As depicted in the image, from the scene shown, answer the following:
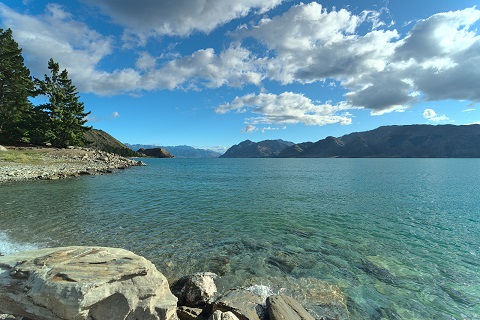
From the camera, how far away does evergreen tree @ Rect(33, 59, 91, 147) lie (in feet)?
247

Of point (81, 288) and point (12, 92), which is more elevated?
point (12, 92)

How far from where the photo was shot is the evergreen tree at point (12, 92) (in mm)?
70500

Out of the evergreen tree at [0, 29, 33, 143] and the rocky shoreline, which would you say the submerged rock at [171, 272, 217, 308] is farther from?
the evergreen tree at [0, 29, 33, 143]

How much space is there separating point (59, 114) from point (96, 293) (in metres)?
89.8

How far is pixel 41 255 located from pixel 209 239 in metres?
11.7

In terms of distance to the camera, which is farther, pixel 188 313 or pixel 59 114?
pixel 59 114

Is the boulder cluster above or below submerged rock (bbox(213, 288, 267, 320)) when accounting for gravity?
above

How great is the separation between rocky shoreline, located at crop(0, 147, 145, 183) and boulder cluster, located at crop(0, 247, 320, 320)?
48083 millimetres

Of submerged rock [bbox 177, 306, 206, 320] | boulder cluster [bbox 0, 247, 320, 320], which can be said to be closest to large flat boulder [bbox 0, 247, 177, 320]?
boulder cluster [bbox 0, 247, 320, 320]

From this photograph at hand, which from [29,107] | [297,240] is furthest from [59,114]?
[297,240]

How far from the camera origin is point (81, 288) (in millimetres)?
6770

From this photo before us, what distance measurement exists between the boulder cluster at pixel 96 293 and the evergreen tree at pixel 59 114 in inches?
3279

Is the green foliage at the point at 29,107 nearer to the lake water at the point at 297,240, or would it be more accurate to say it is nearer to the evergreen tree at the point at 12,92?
the evergreen tree at the point at 12,92

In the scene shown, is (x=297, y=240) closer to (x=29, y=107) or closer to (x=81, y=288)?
(x=81, y=288)
